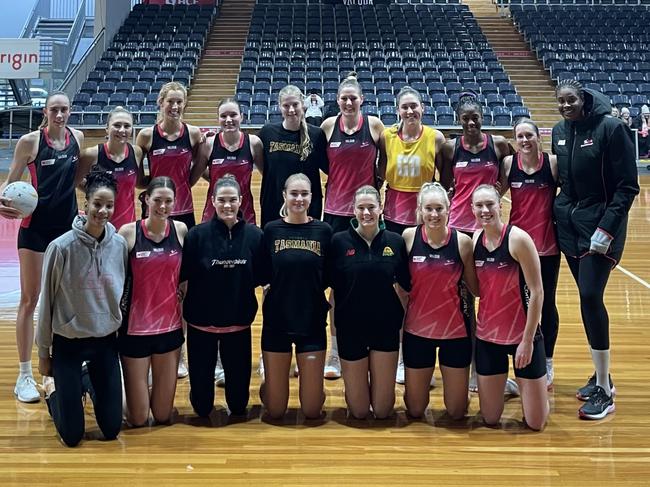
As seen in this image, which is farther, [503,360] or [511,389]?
[511,389]

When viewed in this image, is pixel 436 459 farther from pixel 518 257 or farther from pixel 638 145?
pixel 638 145

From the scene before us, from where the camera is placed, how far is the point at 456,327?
109 inches

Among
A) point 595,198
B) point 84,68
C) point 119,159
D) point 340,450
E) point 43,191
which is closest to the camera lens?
point 340,450

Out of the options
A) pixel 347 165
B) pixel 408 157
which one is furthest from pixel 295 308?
pixel 408 157

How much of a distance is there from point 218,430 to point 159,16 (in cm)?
1414

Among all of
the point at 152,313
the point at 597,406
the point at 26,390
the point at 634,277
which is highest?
the point at 152,313

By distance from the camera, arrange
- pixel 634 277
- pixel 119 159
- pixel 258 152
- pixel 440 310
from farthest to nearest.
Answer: pixel 634 277 → pixel 258 152 → pixel 119 159 → pixel 440 310

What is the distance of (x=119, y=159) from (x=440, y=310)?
1.59 m

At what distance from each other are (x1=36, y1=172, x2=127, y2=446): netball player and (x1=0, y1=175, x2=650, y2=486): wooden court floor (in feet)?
0.44

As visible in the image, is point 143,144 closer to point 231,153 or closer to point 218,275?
point 231,153

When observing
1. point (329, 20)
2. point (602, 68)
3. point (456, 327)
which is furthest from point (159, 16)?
point (456, 327)

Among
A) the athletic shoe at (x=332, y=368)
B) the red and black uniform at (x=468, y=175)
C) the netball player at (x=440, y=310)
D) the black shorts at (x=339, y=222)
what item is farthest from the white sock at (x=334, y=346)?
the red and black uniform at (x=468, y=175)

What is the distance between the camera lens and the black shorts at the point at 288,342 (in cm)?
281

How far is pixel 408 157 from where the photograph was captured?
10.5 feet
